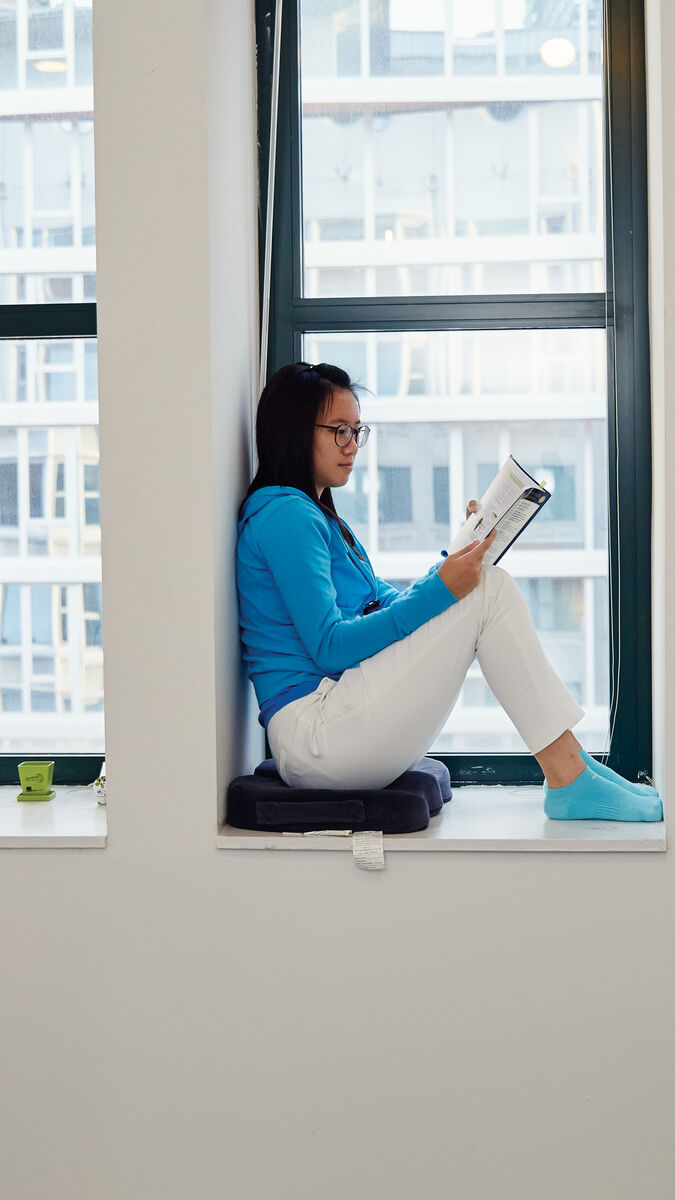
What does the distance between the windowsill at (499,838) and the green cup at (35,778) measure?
460 millimetres

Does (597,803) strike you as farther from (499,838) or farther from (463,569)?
(463,569)

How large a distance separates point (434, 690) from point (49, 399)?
1.01 m

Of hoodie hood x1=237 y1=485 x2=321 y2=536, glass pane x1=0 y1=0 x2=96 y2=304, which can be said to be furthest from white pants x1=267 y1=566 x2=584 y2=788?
glass pane x1=0 y1=0 x2=96 y2=304

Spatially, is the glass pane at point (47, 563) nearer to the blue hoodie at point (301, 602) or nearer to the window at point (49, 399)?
the window at point (49, 399)

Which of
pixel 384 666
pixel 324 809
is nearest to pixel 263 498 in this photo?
pixel 384 666

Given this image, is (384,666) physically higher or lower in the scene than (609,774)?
higher

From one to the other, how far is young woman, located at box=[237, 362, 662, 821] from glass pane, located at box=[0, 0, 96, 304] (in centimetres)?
72

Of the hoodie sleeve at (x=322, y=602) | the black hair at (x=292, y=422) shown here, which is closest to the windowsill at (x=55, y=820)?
the hoodie sleeve at (x=322, y=602)

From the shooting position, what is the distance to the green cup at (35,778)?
196cm

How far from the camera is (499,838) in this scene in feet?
5.20

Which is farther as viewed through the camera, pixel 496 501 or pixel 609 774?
pixel 609 774

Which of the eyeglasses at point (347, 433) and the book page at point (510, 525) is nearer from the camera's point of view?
the book page at point (510, 525)

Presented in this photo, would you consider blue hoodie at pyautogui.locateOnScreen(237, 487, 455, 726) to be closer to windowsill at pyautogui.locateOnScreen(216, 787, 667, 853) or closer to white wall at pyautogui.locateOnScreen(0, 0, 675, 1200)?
white wall at pyautogui.locateOnScreen(0, 0, 675, 1200)

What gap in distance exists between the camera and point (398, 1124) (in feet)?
5.26
